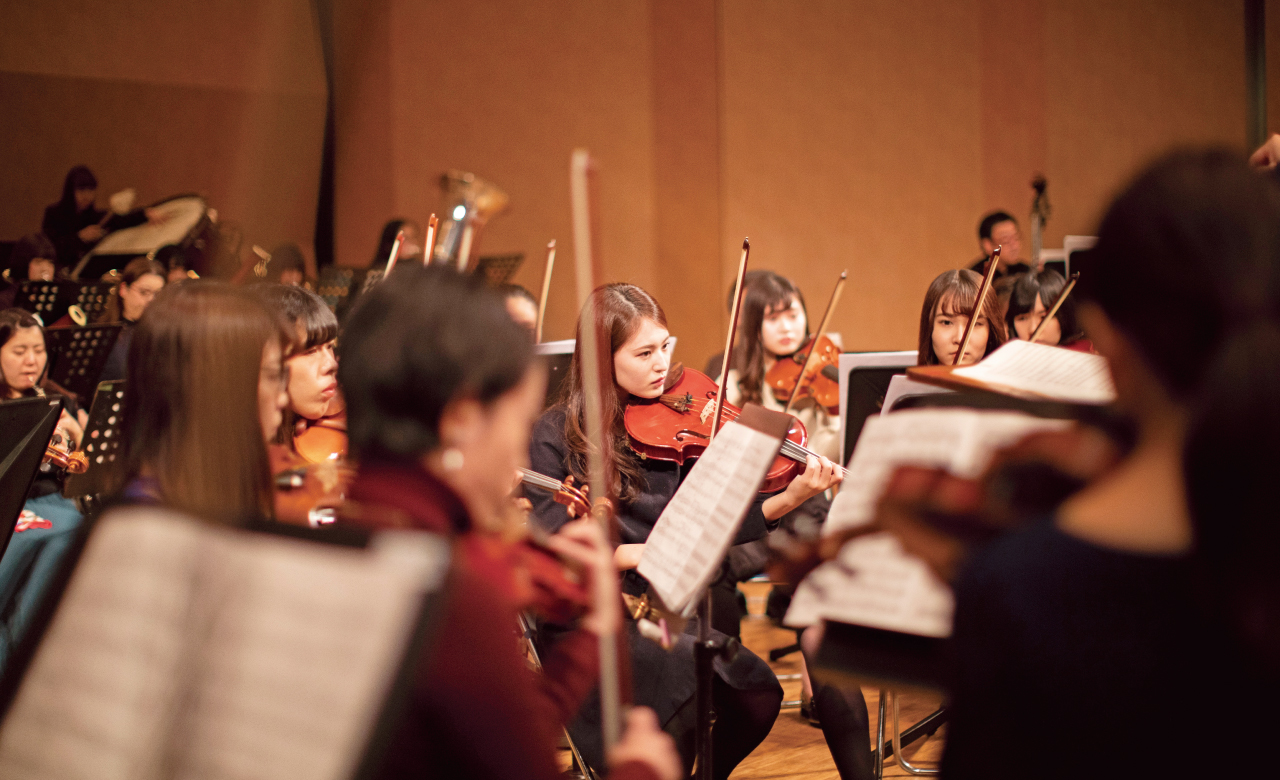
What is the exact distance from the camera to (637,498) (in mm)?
2215

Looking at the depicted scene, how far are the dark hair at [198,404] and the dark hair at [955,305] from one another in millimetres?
1733

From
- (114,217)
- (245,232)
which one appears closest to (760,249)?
(245,232)

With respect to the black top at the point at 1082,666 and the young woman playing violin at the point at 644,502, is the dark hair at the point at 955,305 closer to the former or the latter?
the young woman playing violin at the point at 644,502

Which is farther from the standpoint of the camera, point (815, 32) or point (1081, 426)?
point (815, 32)

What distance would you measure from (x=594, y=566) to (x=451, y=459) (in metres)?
0.27

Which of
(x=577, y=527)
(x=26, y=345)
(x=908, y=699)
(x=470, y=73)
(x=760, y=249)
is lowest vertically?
(x=908, y=699)

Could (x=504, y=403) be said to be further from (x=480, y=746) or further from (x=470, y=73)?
(x=470, y=73)

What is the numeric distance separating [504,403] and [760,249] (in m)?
5.34

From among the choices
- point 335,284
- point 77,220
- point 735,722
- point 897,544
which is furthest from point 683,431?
point 77,220

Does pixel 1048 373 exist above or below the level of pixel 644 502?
above

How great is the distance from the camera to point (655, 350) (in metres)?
2.28

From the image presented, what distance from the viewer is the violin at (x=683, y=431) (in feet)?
7.32

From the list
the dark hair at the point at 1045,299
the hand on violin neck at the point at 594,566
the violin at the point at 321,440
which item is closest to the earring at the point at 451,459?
the hand on violin neck at the point at 594,566

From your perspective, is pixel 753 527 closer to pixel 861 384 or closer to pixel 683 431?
pixel 683 431
